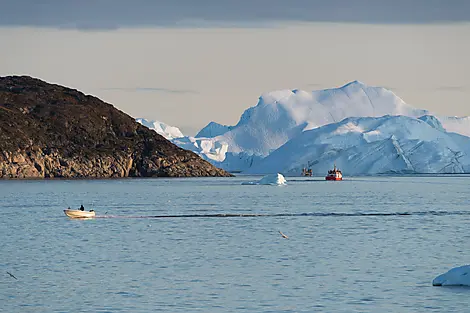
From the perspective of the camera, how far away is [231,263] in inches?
1780

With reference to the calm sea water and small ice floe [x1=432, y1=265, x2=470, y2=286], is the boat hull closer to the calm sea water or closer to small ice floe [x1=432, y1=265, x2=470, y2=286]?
the calm sea water

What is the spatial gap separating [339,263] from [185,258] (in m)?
Result: 7.79

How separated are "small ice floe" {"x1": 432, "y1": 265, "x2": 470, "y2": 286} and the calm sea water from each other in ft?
1.48

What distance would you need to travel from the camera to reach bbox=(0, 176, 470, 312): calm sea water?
3419cm

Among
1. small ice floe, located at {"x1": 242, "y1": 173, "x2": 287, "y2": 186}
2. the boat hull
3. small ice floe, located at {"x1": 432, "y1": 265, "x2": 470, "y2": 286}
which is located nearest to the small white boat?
the boat hull

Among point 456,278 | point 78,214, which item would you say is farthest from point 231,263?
point 78,214

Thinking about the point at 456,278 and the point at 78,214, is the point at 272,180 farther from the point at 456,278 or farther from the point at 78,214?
the point at 456,278

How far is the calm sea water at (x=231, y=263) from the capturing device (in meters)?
34.2

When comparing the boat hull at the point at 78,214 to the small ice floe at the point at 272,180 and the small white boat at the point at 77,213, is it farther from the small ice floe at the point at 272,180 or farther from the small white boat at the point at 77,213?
the small ice floe at the point at 272,180

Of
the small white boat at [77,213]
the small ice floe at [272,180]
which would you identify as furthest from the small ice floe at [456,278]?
the small ice floe at [272,180]

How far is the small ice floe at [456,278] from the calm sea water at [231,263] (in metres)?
0.45

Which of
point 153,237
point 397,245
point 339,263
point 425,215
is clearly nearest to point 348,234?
point 397,245

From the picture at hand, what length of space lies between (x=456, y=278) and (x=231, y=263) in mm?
12408

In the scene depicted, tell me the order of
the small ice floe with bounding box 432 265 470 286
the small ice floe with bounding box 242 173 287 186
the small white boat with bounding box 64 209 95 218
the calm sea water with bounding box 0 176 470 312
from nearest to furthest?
1. the calm sea water with bounding box 0 176 470 312
2. the small ice floe with bounding box 432 265 470 286
3. the small white boat with bounding box 64 209 95 218
4. the small ice floe with bounding box 242 173 287 186
